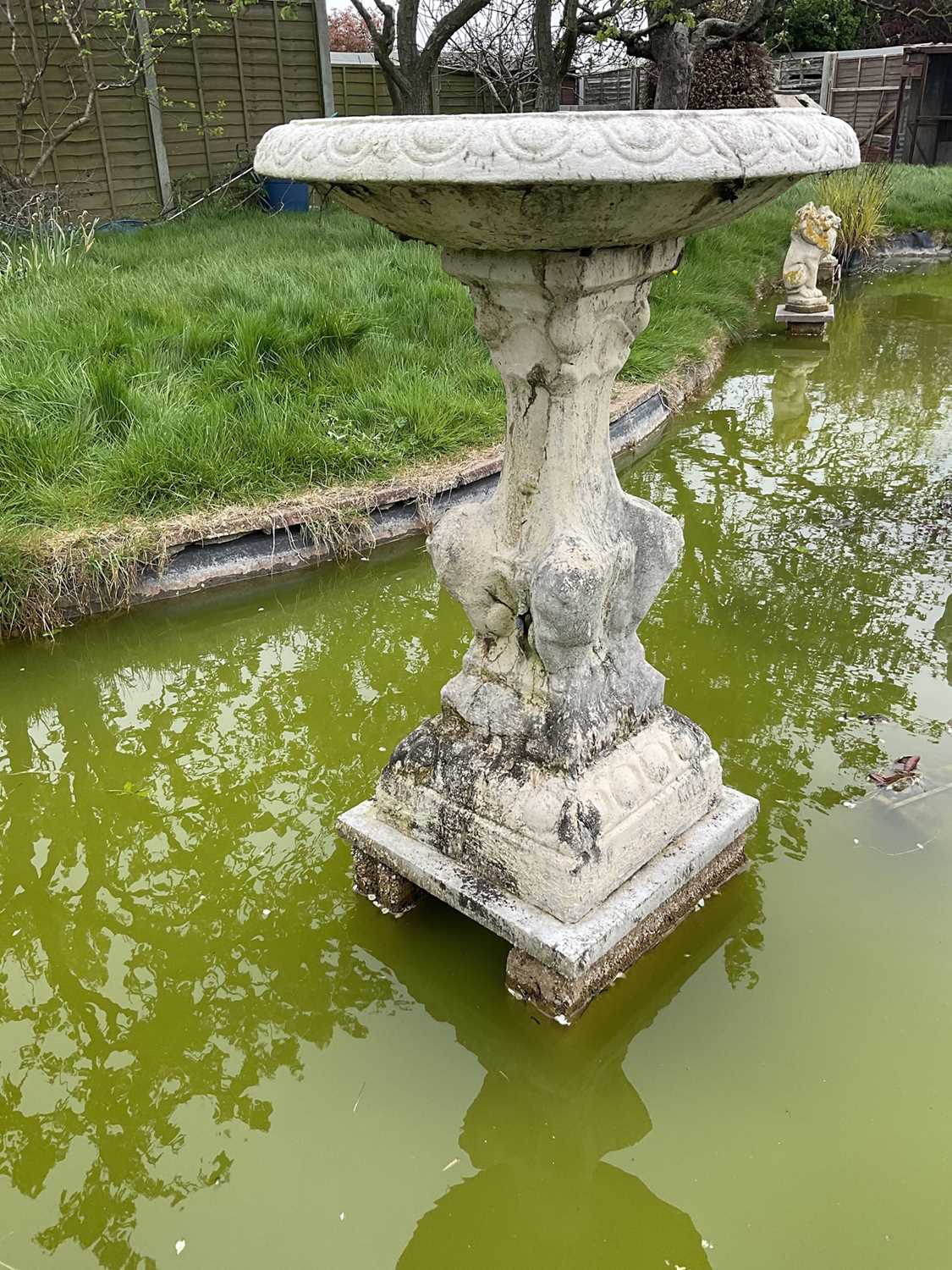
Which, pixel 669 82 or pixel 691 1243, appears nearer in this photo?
pixel 691 1243

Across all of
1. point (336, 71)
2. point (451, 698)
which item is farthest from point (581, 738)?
point (336, 71)

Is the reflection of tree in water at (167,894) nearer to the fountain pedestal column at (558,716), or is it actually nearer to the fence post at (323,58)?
the fountain pedestal column at (558,716)

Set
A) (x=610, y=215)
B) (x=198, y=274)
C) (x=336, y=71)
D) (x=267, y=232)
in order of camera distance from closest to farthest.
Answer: (x=610, y=215)
(x=198, y=274)
(x=267, y=232)
(x=336, y=71)

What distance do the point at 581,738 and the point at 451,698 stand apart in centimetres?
35

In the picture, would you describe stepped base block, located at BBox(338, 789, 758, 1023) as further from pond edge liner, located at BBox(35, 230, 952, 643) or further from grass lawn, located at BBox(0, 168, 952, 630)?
grass lawn, located at BBox(0, 168, 952, 630)

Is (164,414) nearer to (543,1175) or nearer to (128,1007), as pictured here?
(128,1007)

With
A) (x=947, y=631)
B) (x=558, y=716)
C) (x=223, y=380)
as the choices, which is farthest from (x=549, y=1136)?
(x=223, y=380)

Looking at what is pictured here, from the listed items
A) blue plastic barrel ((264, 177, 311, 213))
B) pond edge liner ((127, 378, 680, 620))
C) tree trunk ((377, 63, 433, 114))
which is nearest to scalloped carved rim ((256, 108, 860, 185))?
pond edge liner ((127, 378, 680, 620))

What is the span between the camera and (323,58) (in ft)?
35.5

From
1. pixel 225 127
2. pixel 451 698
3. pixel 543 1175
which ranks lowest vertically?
pixel 543 1175

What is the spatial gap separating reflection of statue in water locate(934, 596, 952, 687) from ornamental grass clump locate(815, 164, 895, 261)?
7.92m

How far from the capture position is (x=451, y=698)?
2314 mm

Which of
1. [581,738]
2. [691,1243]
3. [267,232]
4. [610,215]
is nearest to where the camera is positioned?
[610,215]

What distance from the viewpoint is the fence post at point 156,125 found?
9133mm
